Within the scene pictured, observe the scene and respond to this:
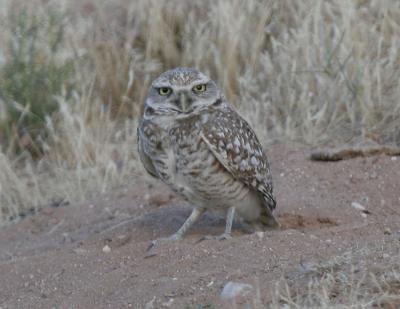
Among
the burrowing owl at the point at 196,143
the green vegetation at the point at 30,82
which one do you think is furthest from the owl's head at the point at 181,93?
the green vegetation at the point at 30,82

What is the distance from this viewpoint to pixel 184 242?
5676 millimetres

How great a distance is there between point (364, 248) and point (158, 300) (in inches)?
43.9

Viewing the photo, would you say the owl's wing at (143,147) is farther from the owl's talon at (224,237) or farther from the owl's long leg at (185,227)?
the owl's talon at (224,237)

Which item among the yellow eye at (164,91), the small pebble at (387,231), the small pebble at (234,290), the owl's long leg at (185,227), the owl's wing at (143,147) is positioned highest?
the yellow eye at (164,91)

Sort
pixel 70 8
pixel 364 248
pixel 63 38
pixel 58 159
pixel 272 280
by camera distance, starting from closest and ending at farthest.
A: 1. pixel 272 280
2. pixel 364 248
3. pixel 58 159
4. pixel 63 38
5. pixel 70 8

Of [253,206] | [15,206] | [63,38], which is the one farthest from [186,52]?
[253,206]

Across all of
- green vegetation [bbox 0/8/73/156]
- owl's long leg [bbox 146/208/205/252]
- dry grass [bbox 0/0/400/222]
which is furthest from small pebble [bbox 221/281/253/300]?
green vegetation [bbox 0/8/73/156]

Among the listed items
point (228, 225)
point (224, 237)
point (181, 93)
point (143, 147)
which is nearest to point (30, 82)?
point (143, 147)

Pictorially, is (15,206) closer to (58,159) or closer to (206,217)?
(58,159)

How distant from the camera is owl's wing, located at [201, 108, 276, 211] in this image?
5645 mm

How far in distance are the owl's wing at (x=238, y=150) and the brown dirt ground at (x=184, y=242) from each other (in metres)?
0.36

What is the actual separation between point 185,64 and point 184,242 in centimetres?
434

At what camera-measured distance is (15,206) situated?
7957 millimetres

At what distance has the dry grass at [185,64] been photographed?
8.02 m
